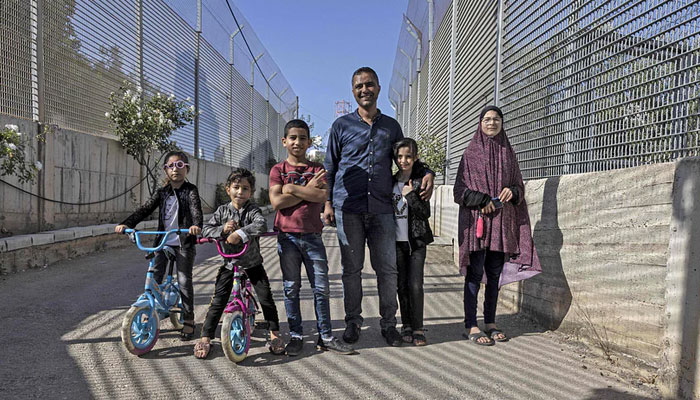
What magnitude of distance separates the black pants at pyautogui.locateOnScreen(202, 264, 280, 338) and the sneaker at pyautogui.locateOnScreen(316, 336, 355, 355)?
13.9 inches

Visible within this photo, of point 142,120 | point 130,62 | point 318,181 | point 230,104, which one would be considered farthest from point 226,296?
point 230,104

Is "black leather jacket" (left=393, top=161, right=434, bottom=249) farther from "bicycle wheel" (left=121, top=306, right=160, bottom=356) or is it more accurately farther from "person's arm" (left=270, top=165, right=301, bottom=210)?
"bicycle wheel" (left=121, top=306, right=160, bottom=356)

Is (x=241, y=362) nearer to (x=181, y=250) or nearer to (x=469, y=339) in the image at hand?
(x=181, y=250)

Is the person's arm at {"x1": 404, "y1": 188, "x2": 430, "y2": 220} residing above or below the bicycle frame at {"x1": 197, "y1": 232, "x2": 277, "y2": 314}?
above

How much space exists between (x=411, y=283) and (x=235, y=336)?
4.50 feet

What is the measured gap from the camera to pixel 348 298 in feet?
11.3

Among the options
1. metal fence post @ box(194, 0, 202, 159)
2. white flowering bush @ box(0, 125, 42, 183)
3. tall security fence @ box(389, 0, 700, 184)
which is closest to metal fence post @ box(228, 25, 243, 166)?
metal fence post @ box(194, 0, 202, 159)

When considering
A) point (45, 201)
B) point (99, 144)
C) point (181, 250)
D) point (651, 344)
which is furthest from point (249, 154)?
point (651, 344)

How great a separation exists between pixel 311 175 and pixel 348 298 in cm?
99

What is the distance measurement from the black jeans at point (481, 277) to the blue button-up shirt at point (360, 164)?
83cm

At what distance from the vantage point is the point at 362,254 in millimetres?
3494

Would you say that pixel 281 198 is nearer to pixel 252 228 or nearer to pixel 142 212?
pixel 252 228

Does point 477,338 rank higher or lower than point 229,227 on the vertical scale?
lower

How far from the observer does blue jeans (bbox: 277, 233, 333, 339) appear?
3.23 metres
